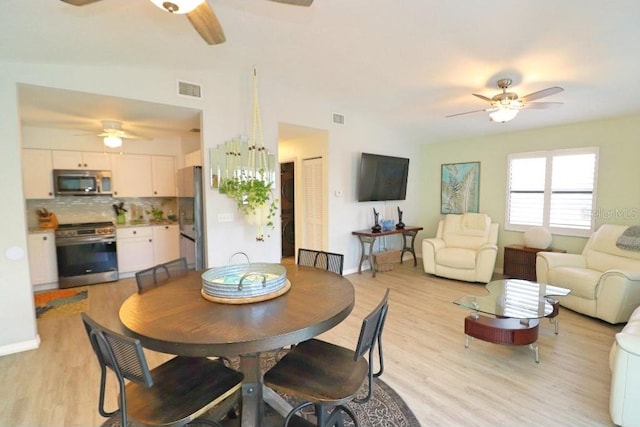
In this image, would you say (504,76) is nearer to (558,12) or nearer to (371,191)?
(558,12)

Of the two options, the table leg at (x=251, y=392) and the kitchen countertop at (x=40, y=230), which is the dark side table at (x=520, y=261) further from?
the kitchen countertop at (x=40, y=230)

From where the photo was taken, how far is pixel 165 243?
211 inches

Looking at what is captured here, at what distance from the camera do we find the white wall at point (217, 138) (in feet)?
8.90

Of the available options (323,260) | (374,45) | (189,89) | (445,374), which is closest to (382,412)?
(445,374)

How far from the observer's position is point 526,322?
2768 mm

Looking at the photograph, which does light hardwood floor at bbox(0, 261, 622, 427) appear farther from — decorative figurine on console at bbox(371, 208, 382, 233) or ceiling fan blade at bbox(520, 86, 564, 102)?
ceiling fan blade at bbox(520, 86, 564, 102)

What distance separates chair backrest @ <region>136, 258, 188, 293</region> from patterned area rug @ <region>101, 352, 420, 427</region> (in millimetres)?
847

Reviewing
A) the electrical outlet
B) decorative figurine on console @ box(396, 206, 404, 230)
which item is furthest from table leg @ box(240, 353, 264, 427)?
decorative figurine on console @ box(396, 206, 404, 230)

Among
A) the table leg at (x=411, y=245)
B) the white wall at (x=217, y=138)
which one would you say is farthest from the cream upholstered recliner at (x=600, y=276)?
the white wall at (x=217, y=138)

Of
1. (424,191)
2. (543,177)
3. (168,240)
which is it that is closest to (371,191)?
(424,191)

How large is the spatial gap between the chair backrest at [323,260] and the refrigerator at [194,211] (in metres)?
1.57

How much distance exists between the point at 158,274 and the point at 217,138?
79.9 inches

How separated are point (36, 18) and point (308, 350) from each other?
2939mm

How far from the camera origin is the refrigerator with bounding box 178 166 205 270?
12.4 feet
